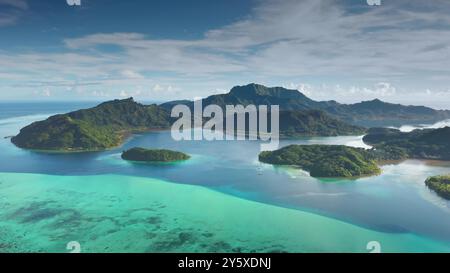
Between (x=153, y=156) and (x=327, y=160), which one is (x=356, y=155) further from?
(x=153, y=156)

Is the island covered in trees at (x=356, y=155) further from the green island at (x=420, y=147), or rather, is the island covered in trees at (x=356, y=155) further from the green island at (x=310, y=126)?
the green island at (x=310, y=126)

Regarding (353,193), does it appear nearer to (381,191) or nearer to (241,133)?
(381,191)

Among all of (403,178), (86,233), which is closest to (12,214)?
(86,233)

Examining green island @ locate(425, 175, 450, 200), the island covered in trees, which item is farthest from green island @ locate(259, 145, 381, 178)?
green island @ locate(425, 175, 450, 200)

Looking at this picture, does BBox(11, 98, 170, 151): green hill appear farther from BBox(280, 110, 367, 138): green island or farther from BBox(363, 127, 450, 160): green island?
BBox(363, 127, 450, 160): green island

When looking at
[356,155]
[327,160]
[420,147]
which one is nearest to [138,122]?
[327,160]
